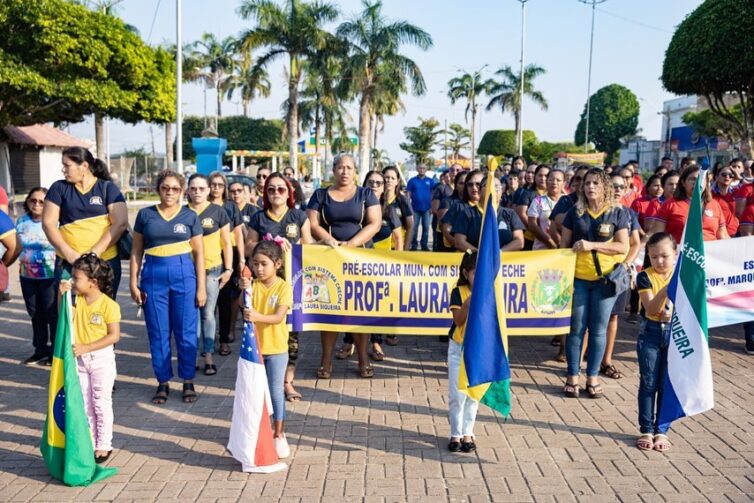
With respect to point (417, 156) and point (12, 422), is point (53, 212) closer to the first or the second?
point (12, 422)

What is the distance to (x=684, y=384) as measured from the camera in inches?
186

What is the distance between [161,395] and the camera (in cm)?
592

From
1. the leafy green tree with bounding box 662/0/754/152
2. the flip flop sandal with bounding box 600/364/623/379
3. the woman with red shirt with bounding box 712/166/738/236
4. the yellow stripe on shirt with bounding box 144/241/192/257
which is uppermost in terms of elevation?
the leafy green tree with bounding box 662/0/754/152

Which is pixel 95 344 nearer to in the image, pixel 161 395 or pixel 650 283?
pixel 161 395

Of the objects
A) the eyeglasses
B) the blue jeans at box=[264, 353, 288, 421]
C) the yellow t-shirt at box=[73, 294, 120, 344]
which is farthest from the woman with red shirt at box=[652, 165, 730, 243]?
the yellow t-shirt at box=[73, 294, 120, 344]

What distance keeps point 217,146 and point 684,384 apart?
23369 mm

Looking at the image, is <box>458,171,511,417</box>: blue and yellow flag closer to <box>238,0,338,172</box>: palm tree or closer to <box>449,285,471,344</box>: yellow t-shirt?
<box>449,285,471,344</box>: yellow t-shirt

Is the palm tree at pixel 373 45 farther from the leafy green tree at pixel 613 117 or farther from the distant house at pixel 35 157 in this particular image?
the leafy green tree at pixel 613 117

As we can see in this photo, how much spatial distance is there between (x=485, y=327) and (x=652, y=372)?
1.31 metres

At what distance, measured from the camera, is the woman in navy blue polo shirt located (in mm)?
5746

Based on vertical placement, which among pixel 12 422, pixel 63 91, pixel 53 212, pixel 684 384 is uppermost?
pixel 63 91

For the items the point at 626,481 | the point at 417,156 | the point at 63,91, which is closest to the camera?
the point at 626,481

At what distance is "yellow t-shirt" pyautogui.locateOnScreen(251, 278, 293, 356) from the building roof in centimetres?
3029

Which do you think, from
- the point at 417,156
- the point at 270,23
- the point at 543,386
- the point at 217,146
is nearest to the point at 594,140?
the point at 417,156
